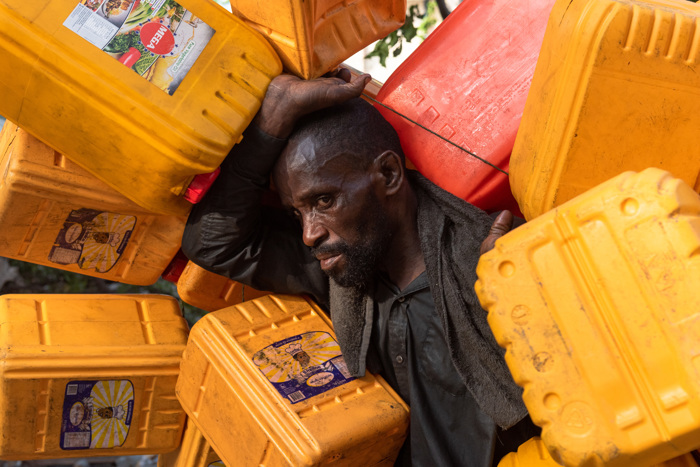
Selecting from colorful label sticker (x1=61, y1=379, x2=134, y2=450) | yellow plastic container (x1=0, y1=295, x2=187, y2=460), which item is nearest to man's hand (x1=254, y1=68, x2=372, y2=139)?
yellow plastic container (x1=0, y1=295, x2=187, y2=460)

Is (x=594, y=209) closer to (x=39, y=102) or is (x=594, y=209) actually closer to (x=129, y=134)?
(x=129, y=134)

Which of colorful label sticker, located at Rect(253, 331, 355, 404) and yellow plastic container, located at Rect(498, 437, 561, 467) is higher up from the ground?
yellow plastic container, located at Rect(498, 437, 561, 467)

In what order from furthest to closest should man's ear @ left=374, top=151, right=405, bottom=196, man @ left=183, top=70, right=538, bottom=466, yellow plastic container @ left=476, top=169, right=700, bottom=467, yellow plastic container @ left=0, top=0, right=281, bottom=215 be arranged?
man's ear @ left=374, top=151, right=405, bottom=196 < man @ left=183, top=70, right=538, bottom=466 < yellow plastic container @ left=0, top=0, right=281, bottom=215 < yellow plastic container @ left=476, top=169, right=700, bottom=467

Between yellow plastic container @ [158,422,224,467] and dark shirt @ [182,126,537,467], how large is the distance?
0.59m

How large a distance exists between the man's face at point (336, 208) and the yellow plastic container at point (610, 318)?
0.65 metres

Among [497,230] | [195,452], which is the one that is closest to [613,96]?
[497,230]

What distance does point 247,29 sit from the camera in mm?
2066

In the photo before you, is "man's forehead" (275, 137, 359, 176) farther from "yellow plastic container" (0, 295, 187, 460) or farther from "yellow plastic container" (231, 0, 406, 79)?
"yellow plastic container" (0, 295, 187, 460)

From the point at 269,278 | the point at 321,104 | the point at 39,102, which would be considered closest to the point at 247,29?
the point at 321,104

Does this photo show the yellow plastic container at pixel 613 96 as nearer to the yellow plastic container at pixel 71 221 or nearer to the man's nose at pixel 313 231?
the man's nose at pixel 313 231

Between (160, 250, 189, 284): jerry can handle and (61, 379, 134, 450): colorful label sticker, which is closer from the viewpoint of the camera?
(61, 379, 134, 450): colorful label sticker

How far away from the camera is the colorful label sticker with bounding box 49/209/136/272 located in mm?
2299

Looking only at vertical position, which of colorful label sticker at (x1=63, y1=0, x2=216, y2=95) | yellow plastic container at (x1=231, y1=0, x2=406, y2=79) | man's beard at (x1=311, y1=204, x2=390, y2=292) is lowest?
man's beard at (x1=311, y1=204, x2=390, y2=292)

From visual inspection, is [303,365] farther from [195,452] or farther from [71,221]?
[71,221]
